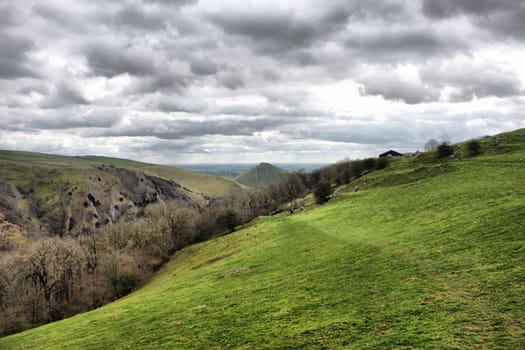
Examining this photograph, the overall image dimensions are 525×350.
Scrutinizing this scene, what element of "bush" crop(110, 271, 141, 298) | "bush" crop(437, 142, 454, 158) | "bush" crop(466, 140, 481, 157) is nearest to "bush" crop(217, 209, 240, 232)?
"bush" crop(110, 271, 141, 298)

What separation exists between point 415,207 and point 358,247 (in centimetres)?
2205

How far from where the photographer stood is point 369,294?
24609 millimetres

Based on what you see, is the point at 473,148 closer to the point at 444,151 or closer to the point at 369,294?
the point at 444,151

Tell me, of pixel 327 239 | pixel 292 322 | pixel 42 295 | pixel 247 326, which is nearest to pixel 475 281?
pixel 292 322

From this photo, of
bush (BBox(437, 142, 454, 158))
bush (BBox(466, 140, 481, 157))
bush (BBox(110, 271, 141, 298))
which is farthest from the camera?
bush (BBox(437, 142, 454, 158))

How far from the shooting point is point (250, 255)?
55.7 meters

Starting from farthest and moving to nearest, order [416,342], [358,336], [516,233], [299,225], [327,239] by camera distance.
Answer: [299,225]
[327,239]
[516,233]
[358,336]
[416,342]

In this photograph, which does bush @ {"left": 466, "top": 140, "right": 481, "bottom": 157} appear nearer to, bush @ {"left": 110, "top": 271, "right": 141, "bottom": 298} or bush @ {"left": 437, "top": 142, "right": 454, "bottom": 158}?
bush @ {"left": 437, "top": 142, "right": 454, "bottom": 158}

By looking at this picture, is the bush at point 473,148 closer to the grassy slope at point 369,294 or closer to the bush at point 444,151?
the bush at point 444,151

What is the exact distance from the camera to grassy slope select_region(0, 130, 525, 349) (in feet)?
59.5

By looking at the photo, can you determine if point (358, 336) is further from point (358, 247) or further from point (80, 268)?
point (80, 268)

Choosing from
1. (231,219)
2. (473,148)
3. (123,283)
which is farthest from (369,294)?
(231,219)

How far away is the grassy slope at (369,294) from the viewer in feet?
59.5

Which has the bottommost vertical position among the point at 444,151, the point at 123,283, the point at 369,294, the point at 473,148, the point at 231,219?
the point at 123,283
